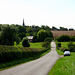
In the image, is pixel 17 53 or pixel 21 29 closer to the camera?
pixel 17 53

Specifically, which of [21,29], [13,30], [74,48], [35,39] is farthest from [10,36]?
[21,29]

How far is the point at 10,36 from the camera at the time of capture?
A: 44188 millimetres

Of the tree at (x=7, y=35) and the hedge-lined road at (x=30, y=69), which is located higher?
the tree at (x=7, y=35)

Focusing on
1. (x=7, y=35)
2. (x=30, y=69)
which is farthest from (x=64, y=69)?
(x=7, y=35)

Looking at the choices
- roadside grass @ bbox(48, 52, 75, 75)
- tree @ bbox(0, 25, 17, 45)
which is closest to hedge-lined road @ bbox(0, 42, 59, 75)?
roadside grass @ bbox(48, 52, 75, 75)

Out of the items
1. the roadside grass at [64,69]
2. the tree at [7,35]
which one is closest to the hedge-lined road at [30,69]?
the roadside grass at [64,69]

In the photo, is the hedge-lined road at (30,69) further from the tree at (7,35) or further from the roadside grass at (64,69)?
the tree at (7,35)

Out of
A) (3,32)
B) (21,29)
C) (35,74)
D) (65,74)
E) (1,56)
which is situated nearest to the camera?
(65,74)

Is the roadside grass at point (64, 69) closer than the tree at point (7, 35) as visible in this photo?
Yes

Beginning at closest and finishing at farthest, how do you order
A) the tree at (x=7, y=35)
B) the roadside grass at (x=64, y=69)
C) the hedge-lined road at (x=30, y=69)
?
the roadside grass at (x=64, y=69) < the hedge-lined road at (x=30, y=69) < the tree at (x=7, y=35)

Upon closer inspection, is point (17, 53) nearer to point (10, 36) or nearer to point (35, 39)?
point (10, 36)

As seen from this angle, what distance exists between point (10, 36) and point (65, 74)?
1361 inches

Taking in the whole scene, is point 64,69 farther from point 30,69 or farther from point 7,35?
point 7,35

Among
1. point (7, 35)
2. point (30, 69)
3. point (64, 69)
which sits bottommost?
point (30, 69)
